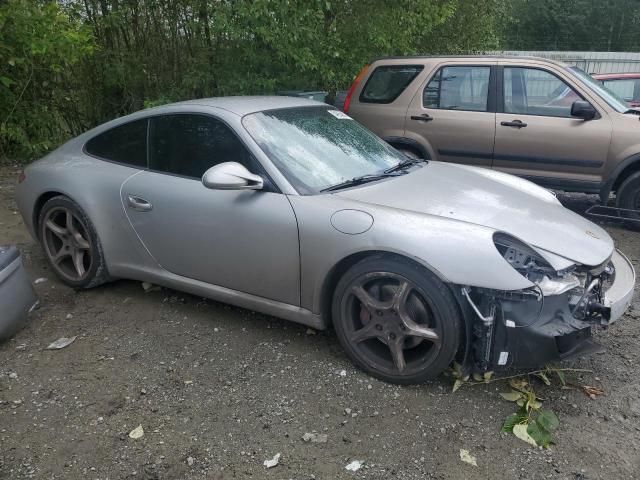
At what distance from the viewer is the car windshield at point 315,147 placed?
3.22 metres

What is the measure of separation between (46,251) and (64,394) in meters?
1.67

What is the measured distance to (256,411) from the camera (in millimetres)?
2736

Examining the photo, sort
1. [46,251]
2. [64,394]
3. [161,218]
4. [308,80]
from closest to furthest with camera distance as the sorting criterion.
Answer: [64,394]
[161,218]
[46,251]
[308,80]

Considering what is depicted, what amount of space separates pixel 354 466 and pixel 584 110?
466cm

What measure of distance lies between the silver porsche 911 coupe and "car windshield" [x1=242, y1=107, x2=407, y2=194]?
12mm

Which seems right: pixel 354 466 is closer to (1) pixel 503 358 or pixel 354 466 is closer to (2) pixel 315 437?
(2) pixel 315 437

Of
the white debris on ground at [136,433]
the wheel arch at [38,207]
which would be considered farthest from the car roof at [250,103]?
the white debris on ground at [136,433]

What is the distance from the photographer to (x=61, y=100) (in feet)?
28.0

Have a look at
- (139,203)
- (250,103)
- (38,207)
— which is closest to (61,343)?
(139,203)

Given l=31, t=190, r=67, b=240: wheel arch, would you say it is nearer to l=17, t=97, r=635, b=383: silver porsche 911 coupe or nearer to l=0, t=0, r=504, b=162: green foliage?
l=17, t=97, r=635, b=383: silver porsche 911 coupe

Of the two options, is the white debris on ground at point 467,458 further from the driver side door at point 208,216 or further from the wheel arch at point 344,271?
the driver side door at point 208,216

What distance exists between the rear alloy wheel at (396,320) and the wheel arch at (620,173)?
147 inches

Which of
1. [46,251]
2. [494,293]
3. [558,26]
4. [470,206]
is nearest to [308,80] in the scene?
[46,251]

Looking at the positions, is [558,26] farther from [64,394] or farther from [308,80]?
[64,394]
